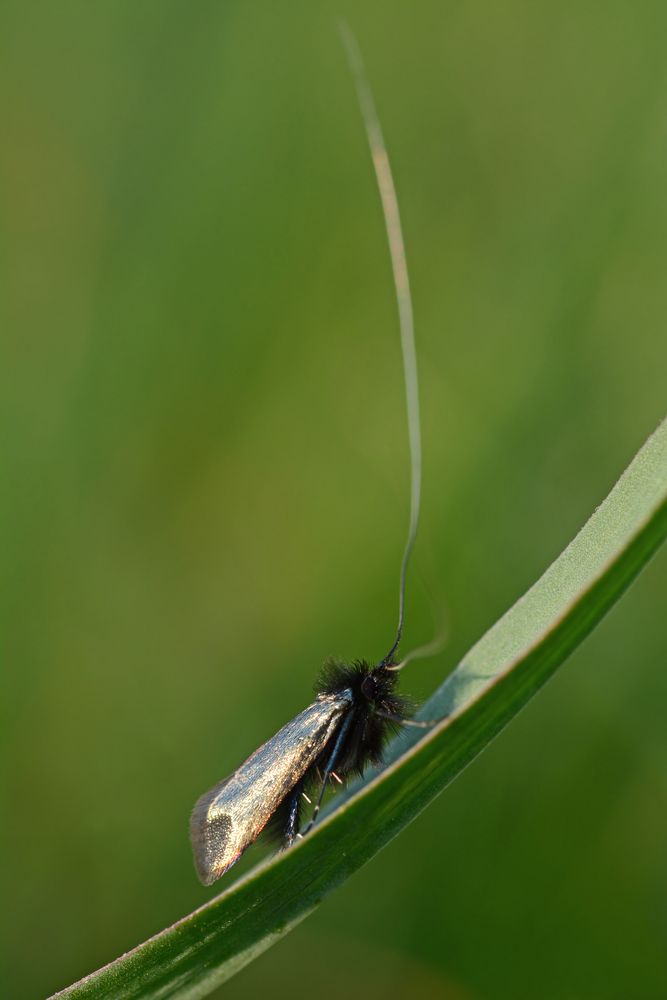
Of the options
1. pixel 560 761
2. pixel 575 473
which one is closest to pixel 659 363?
pixel 575 473

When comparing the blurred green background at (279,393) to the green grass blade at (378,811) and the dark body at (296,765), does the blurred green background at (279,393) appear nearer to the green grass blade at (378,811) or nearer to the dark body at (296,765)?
the dark body at (296,765)

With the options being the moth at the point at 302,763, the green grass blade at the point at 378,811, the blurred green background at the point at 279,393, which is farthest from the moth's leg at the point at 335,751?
the blurred green background at the point at 279,393

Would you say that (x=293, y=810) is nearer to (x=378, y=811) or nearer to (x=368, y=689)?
(x=368, y=689)

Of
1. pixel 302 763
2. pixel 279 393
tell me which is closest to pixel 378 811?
pixel 302 763

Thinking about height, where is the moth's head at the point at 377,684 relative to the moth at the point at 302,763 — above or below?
above

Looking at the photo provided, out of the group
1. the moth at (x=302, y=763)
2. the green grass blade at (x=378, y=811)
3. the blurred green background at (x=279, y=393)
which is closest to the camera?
the green grass blade at (x=378, y=811)

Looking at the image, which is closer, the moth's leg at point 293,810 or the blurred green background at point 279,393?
the moth's leg at point 293,810
